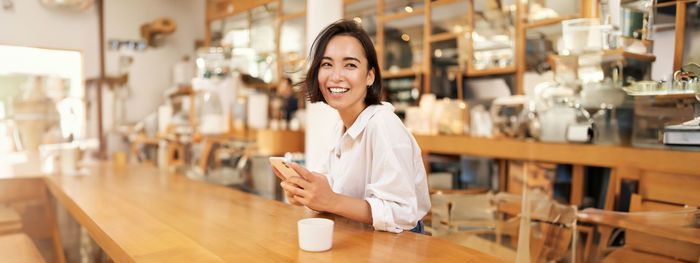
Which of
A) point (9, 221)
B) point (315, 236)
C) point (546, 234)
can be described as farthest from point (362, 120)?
point (9, 221)

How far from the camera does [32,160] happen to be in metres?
2.70

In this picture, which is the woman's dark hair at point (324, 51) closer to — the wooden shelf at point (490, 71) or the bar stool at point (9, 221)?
the bar stool at point (9, 221)

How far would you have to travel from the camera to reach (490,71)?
3875 millimetres

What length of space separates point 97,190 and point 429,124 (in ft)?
8.83

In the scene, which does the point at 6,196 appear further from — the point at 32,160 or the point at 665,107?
the point at 665,107

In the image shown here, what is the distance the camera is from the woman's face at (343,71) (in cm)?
121

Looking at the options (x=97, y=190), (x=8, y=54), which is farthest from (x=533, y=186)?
(x=8, y=54)

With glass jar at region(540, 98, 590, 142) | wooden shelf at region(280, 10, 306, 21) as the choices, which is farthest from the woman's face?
wooden shelf at region(280, 10, 306, 21)

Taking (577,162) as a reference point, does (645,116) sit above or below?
above

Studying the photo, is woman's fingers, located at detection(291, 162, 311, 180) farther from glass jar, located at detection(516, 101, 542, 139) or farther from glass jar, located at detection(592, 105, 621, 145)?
glass jar, located at detection(516, 101, 542, 139)

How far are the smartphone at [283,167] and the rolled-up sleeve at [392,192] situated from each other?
192mm

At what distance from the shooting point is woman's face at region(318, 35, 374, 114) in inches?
47.8

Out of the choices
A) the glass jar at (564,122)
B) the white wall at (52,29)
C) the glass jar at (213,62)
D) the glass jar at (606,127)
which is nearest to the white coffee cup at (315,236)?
the glass jar at (606,127)

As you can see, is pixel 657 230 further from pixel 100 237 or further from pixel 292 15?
pixel 292 15
